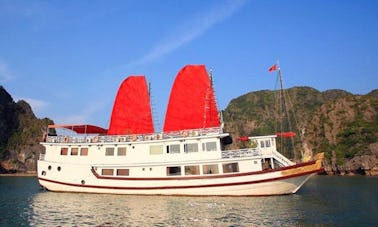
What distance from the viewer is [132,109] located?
28891mm

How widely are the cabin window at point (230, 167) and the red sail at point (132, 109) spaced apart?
9485 millimetres

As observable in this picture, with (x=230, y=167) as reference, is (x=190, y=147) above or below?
above

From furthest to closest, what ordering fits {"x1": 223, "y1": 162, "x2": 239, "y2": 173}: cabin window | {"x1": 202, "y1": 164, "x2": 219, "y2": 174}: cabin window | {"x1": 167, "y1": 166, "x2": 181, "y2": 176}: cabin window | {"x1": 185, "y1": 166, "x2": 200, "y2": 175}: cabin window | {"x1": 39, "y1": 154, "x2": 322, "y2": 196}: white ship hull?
1. {"x1": 167, "y1": 166, "x2": 181, "y2": 176}: cabin window
2. {"x1": 185, "y1": 166, "x2": 200, "y2": 175}: cabin window
3. {"x1": 202, "y1": 164, "x2": 219, "y2": 174}: cabin window
4. {"x1": 223, "y1": 162, "x2": 239, "y2": 173}: cabin window
5. {"x1": 39, "y1": 154, "x2": 322, "y2": 196}: white ship hull

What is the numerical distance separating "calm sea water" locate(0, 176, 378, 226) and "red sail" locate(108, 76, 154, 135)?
27.3 feet

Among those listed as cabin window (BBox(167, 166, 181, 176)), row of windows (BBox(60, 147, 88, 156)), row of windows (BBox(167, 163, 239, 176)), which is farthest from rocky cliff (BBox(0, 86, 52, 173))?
row of windows (BBox(167, 163, 239, 176))

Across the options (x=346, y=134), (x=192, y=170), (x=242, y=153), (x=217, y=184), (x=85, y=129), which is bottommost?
(x=217, y=184)

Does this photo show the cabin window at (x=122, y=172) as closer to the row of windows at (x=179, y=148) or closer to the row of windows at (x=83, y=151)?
the row of windows at (x=83, y=151)

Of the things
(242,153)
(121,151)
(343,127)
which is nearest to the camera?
(242,153)

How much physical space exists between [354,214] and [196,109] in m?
15.0

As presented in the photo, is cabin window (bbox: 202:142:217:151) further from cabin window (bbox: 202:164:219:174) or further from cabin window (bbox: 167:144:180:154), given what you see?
cabin window (bbox: 167:144:180:154)

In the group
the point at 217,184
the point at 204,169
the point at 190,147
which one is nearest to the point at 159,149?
the point at 190,147

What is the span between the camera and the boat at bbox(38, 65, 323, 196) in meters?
21.5

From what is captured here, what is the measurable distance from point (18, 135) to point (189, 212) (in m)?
103

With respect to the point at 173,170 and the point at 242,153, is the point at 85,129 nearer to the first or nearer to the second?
the point at 173,170
